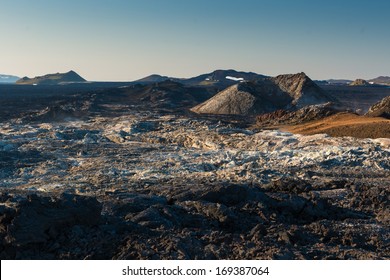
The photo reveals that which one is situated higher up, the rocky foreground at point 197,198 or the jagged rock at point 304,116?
the jagged rock at point 304,116

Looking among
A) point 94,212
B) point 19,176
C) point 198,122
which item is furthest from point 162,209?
point 198,122

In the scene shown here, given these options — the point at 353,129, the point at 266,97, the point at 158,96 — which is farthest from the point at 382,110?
the point at 158,96

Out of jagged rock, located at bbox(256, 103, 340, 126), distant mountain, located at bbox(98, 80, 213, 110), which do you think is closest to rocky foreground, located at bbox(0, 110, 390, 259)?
jagged rock, located at bbox(256, 103, 340, 126)

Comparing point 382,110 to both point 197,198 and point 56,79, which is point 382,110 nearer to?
point 197,198

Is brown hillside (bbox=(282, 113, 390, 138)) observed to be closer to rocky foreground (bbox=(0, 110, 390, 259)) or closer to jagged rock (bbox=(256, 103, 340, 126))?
rocky foreground (bbox=(0, 110, 390, 259))

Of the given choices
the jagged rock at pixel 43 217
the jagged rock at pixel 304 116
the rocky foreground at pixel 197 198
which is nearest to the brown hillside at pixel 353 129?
the rocky foreground at pixel 197 198

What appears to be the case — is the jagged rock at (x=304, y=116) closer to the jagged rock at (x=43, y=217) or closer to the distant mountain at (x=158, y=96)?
the distant mountain at (x=158, y=96)
